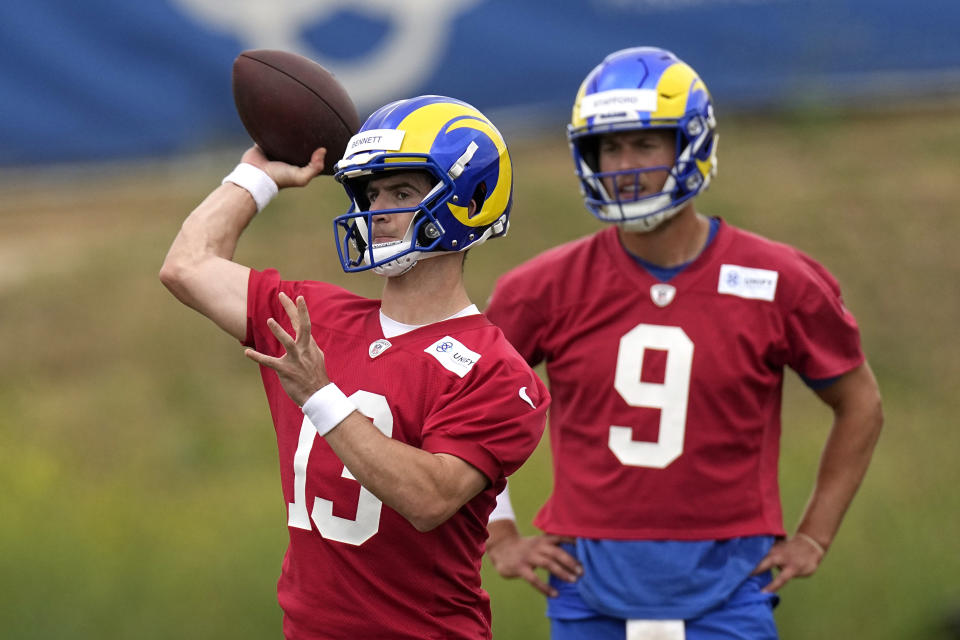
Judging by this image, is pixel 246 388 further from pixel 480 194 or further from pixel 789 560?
pixel 480 194

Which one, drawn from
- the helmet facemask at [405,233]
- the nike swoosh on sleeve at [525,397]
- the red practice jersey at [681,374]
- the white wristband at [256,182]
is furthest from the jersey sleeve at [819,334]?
the white wristband at [256,182]

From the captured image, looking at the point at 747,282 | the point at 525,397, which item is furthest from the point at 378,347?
the point at 747,282

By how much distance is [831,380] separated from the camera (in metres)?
4.32

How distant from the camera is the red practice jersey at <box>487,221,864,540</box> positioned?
416 cm

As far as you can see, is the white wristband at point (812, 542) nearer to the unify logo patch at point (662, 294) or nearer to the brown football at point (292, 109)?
the unify logo patch at point (662, 294)

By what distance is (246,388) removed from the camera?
8125 millimetres

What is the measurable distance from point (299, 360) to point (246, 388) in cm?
526

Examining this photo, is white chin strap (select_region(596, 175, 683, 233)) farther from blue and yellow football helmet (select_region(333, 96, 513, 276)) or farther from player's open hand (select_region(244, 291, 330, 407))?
player's open hand (select_region(244, 291, 330, 407))

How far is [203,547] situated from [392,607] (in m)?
3.60

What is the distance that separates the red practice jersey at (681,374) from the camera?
416 centimetres

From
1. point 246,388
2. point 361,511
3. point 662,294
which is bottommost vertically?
point 246,388

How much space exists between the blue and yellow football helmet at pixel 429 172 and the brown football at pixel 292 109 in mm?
346

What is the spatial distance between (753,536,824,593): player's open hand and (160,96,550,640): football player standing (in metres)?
1.13

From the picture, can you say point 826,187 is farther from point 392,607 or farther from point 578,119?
point 392,607
